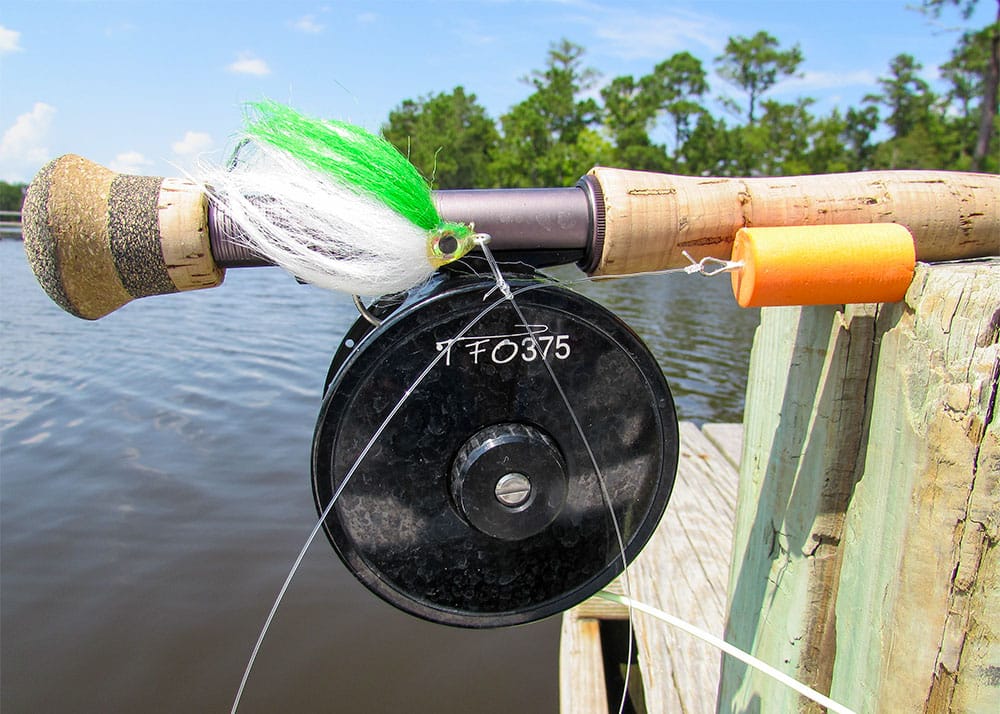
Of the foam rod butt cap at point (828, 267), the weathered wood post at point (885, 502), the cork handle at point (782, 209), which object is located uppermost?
A: the cork handle at point (782, 209)

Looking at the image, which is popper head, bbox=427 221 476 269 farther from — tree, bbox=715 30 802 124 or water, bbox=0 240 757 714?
tree, bbox=715 30 802 124

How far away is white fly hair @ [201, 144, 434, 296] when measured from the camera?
1214 millimetres

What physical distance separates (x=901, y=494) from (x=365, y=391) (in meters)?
0.88

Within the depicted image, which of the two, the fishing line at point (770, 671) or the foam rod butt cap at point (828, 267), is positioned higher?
the foam rod butt cap at point (828, 267)

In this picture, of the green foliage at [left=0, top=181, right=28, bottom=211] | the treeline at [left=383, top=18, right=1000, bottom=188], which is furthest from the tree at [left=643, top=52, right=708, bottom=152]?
the green foliage at [left=0, top=181, right=28, bottom=211]

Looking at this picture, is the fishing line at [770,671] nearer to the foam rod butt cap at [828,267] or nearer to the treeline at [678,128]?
the foam rod butt cap at [828,267]

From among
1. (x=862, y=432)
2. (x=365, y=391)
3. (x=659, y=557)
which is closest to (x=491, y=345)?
(x=365, y=391)

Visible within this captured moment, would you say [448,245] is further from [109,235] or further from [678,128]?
[678,128]

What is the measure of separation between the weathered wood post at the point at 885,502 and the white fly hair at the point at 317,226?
78cm

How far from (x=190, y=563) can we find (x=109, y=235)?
14.5 feet

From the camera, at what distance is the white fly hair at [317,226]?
3.98 feet

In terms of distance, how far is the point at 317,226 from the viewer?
1.21m

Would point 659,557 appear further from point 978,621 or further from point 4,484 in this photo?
point 4,484

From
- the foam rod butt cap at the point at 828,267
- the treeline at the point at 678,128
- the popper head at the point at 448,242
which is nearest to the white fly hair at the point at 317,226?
the popper head at the point at 448,242
